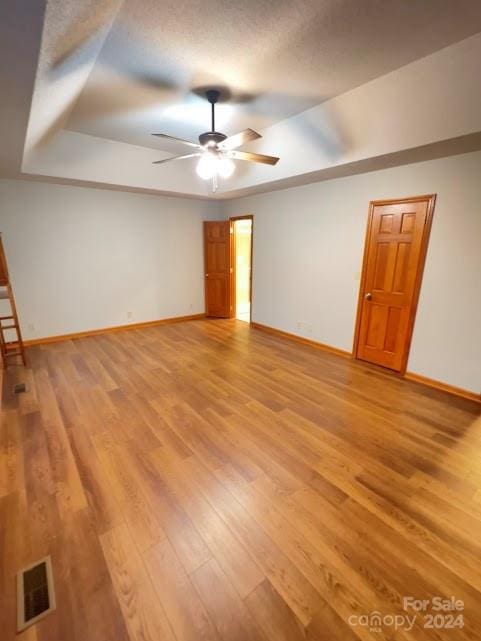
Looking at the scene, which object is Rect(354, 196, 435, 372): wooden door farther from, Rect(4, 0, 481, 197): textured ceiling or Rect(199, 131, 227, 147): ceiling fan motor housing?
Rect(199, 131, 227, 147): ceiling fan motor housing

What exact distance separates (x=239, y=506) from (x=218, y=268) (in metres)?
5.08

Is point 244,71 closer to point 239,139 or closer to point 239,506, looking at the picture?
point 239,139

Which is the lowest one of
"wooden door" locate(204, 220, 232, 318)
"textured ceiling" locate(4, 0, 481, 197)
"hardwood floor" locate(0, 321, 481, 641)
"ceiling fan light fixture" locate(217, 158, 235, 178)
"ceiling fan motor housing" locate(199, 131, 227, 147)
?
"hardwood floor" locate(0, 321, 481, 641)

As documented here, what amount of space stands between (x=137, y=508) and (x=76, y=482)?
543mm

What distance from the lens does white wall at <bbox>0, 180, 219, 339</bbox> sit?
437 centimetres

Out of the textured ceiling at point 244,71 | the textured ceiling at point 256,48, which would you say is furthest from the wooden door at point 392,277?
the textured ceiling at point 256,48

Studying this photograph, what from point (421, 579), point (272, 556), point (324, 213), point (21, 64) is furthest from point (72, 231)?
point (421, 579)

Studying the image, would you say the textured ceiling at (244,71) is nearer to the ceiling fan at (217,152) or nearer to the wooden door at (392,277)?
the ceiling fan at (217,152)

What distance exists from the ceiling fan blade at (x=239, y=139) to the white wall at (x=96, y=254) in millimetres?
3069

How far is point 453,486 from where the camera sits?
201cm

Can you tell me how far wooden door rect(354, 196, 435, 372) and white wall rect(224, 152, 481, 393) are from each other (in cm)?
10

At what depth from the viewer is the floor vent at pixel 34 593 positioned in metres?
1.27

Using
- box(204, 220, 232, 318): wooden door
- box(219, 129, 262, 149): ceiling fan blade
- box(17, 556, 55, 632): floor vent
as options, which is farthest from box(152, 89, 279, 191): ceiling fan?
box(17, 556, 55, 632): floor vent

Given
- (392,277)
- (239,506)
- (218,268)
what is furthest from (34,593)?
(218,268)
